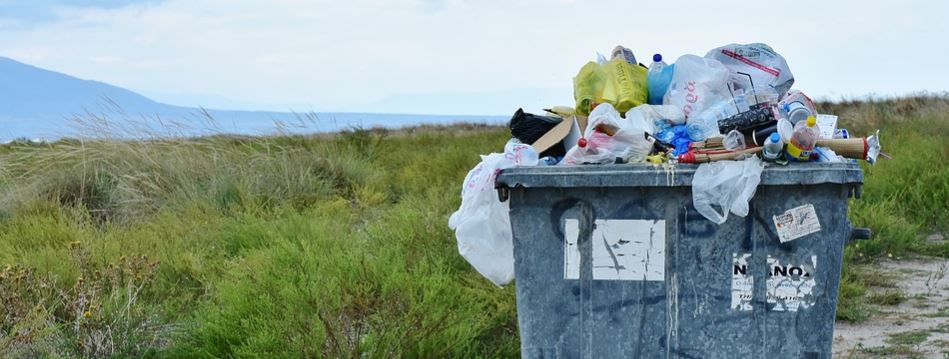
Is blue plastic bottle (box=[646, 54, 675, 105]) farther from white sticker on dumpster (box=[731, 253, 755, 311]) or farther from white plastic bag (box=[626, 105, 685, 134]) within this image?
white sticker on dumpster (box=[731, 253, 755, 311])

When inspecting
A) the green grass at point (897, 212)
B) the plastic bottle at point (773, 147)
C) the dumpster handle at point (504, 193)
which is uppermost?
the plastic bottle at point (773, 147)

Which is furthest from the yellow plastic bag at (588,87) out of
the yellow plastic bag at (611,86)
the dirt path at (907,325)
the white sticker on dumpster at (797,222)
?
the dirt path at (907,325)

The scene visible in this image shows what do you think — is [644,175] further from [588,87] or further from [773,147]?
[588,87]

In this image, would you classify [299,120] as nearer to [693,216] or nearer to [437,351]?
[437,351]

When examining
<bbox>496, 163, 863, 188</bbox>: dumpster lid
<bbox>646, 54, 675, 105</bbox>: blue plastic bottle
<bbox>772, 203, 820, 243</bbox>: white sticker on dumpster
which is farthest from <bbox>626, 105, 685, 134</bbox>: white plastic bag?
<bbox>772, 203, 820, 243</bbox>: white sticker on dumpster

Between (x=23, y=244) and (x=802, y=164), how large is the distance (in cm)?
581

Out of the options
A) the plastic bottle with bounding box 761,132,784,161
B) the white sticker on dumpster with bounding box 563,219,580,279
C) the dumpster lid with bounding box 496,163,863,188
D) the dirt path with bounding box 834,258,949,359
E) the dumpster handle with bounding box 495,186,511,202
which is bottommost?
the dirt path with bounding box 834,258,949,359

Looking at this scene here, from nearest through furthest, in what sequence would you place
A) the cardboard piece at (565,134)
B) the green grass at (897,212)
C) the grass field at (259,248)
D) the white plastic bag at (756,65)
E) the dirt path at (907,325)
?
1. the cardboard piece at (565,134)
2. the white plastic bag at (756,65)
3. the grass field at (259,248)
4. the dirt path at (907,325)
5. the green grass at (897,212)

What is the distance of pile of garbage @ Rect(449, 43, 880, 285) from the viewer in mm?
3150

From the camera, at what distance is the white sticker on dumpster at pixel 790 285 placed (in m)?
3.21

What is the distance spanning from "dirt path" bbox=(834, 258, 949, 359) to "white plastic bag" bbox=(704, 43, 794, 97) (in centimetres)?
165

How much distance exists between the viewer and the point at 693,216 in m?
3.19

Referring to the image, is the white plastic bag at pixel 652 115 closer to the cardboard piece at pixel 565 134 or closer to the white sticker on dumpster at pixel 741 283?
the cardboard piece at pixel 565 134

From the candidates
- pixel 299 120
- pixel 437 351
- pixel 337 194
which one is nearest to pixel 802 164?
pixel 437 351
